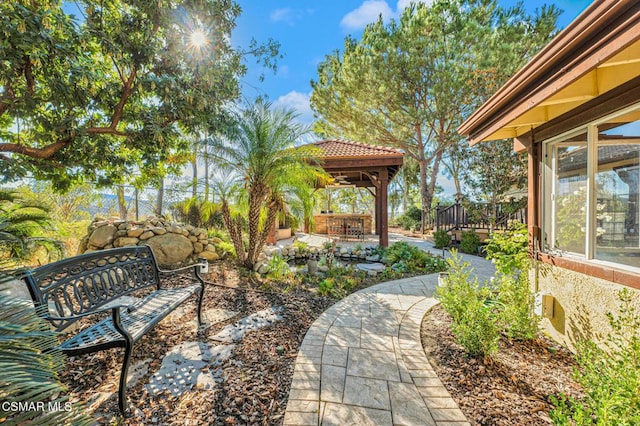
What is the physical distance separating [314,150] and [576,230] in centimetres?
428

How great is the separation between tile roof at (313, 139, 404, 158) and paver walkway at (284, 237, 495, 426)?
4834 millimetres

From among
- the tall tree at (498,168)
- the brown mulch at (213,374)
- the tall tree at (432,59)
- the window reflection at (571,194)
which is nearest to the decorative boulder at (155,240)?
the brown mulch at (213,374)

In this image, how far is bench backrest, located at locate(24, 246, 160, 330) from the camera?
6.59 feet

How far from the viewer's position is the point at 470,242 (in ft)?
27.5

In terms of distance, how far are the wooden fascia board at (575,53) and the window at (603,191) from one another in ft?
2.59

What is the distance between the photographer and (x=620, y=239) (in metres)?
2.40

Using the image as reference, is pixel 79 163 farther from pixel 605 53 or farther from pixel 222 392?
pixel 605 53

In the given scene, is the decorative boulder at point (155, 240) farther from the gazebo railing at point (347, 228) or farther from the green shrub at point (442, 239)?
the green shrub at point (442, 239)

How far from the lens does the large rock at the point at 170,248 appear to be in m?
5.20

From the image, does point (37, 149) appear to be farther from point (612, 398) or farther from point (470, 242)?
point (470, 242)

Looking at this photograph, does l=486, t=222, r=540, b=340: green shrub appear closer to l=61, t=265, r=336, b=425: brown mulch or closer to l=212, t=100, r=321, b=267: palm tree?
l=61, t=265, r=336, b=425: brown mulch

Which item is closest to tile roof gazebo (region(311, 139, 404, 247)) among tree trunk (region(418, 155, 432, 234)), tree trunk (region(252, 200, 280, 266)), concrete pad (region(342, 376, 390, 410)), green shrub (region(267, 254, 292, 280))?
tree trunk (region(252, 200, 280, 266))

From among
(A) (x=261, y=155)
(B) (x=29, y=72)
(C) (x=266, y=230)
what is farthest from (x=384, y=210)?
(B) (x=29, y=72)

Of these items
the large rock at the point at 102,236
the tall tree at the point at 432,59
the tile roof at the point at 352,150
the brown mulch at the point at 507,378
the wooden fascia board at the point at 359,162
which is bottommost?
the brown mulch at the point at 507,378
